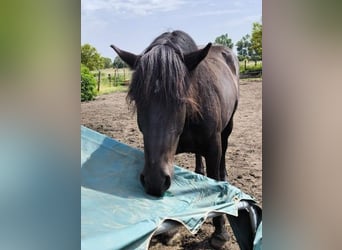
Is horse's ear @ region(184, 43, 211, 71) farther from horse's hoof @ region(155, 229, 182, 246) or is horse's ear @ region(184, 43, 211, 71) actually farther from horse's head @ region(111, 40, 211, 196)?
horse's hoof @ region(155, 229, 182, 246)

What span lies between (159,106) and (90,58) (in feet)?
1.25

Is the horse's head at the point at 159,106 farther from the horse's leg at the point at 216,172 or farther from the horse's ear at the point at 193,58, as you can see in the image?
the horse's leg at the point at 216,172

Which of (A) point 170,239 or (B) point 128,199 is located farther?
(A) point 170,239

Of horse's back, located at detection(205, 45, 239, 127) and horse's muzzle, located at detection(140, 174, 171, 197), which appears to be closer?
horse's muzzle, located at detection(140, 174, 171, 197)

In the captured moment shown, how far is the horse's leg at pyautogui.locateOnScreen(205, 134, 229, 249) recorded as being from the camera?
6.29 feet

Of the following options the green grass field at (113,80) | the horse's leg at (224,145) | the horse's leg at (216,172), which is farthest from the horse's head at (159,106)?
the horse's leg at (224,145)

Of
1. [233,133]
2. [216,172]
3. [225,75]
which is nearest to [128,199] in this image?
[216,172]

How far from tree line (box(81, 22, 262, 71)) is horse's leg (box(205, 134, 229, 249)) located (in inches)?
18.7

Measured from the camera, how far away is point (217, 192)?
164 cm

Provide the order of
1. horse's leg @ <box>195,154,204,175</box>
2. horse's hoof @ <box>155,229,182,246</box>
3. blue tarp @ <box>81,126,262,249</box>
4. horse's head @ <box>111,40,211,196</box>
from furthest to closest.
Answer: horse's leg @ <box>195,154,204,175</box>, horse's hoof @ <box>155,229,182,246</box>, horse's head @ <box>111,40,211,196</box>, blue tarp @ <box>81,126,262,249</box>

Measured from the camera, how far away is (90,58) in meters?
1.58

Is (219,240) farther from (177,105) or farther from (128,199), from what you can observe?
(177,105)

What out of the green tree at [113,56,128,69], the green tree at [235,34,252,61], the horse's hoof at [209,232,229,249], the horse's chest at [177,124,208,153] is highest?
the green tree at [235,34,252,61]

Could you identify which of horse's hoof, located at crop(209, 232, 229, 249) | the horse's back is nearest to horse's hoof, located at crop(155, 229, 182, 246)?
horse's hoof, located at crop(209, 232, 229, 249)
